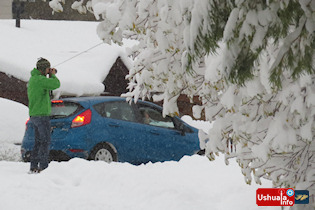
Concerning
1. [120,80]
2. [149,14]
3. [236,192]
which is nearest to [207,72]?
[149,14]

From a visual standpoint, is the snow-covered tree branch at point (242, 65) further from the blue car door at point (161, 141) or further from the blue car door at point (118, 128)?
the blue car door at point (161, 141)

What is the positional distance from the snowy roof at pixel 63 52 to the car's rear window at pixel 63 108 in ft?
28.1

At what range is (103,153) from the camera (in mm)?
10602

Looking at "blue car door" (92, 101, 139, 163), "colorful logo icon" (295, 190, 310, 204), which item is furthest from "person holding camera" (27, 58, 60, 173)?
"colorful logo icon" (295, 190, 310, 204)

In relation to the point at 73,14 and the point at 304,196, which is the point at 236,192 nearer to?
the point at 304,196

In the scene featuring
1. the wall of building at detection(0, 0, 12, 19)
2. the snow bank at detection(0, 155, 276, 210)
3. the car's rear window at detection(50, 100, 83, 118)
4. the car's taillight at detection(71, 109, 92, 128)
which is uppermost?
the wall of building at detection(0, 0, 12, 19)

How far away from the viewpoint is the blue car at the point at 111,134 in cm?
1030

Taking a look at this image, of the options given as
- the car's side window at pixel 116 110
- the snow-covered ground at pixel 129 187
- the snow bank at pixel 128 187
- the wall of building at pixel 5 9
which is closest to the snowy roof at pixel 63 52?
the wall of building at pixel 5 9

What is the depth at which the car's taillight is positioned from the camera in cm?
1033

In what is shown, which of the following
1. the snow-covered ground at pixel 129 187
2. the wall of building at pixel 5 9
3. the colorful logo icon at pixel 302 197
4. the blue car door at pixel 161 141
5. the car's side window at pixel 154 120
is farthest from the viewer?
the wall of building at pixel 5 9

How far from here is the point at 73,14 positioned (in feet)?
132

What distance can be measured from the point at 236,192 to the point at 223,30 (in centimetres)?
432

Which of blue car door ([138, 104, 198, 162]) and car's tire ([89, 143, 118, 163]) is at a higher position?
blue car door ([138, 104, 198, 162])

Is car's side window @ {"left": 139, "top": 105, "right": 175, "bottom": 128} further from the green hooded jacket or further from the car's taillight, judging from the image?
the green hooded jacket
